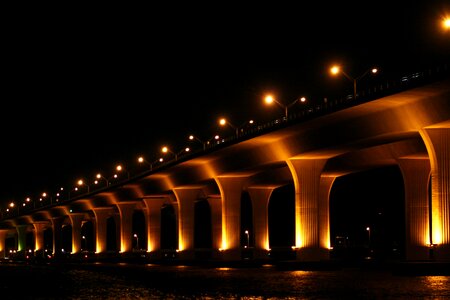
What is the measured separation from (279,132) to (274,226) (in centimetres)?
11573

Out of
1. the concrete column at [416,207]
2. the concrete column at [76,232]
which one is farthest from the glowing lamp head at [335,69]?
the concrete column at [76,232]

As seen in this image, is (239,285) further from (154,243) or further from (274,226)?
(274,226)

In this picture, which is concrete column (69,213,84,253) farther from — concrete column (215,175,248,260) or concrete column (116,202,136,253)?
concrete column (215,175,248,260)

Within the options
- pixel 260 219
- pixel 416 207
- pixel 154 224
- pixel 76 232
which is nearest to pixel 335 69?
pixel 416 207

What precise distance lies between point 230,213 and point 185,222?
40.9 feet

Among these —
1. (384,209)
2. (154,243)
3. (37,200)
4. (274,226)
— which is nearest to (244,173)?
(154,243)

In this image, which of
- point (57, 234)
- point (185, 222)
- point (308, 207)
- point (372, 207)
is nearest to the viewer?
point (308, 207)

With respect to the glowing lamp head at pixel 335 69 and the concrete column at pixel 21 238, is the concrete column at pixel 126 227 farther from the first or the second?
the glowing lamp head at pixel 335 69

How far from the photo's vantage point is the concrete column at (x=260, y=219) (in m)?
96.3

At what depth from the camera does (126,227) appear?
390 ft

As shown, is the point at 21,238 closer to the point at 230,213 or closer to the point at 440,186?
the point at 230,213

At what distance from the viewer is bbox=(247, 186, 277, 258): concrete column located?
316 ft

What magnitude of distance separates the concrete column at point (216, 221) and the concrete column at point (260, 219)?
10.1m

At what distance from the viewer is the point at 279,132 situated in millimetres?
61938
